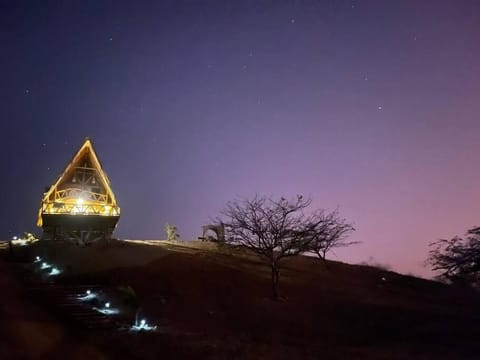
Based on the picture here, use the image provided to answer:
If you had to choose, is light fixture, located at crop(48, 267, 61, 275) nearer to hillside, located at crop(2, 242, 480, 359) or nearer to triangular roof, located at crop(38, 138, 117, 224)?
hillside, located at crop(2, 242, 480, 359)

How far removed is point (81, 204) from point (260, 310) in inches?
731

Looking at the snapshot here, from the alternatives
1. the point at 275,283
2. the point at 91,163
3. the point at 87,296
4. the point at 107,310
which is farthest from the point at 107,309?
the point at 91,163

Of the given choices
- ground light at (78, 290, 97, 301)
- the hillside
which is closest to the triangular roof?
the hillside

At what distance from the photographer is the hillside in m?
12.5

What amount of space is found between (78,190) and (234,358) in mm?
22576

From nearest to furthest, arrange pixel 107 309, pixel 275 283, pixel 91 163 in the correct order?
pixel 107 309
pixel 275 283
pixel 91 163

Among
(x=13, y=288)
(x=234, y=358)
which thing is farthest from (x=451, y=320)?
(x=13, y=288)

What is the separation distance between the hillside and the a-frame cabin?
12.7ft

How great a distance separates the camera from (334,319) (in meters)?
17.2

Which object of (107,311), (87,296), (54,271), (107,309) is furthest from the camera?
(54,271)

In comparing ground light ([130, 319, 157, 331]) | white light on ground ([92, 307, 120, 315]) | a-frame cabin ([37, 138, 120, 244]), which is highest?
a-frame cabin ([37, 138, 120, 244])

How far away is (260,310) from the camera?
17156 mm

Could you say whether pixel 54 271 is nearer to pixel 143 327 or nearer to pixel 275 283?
pixel 143 327

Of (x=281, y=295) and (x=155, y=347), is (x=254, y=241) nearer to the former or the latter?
(x=281, y=295)
